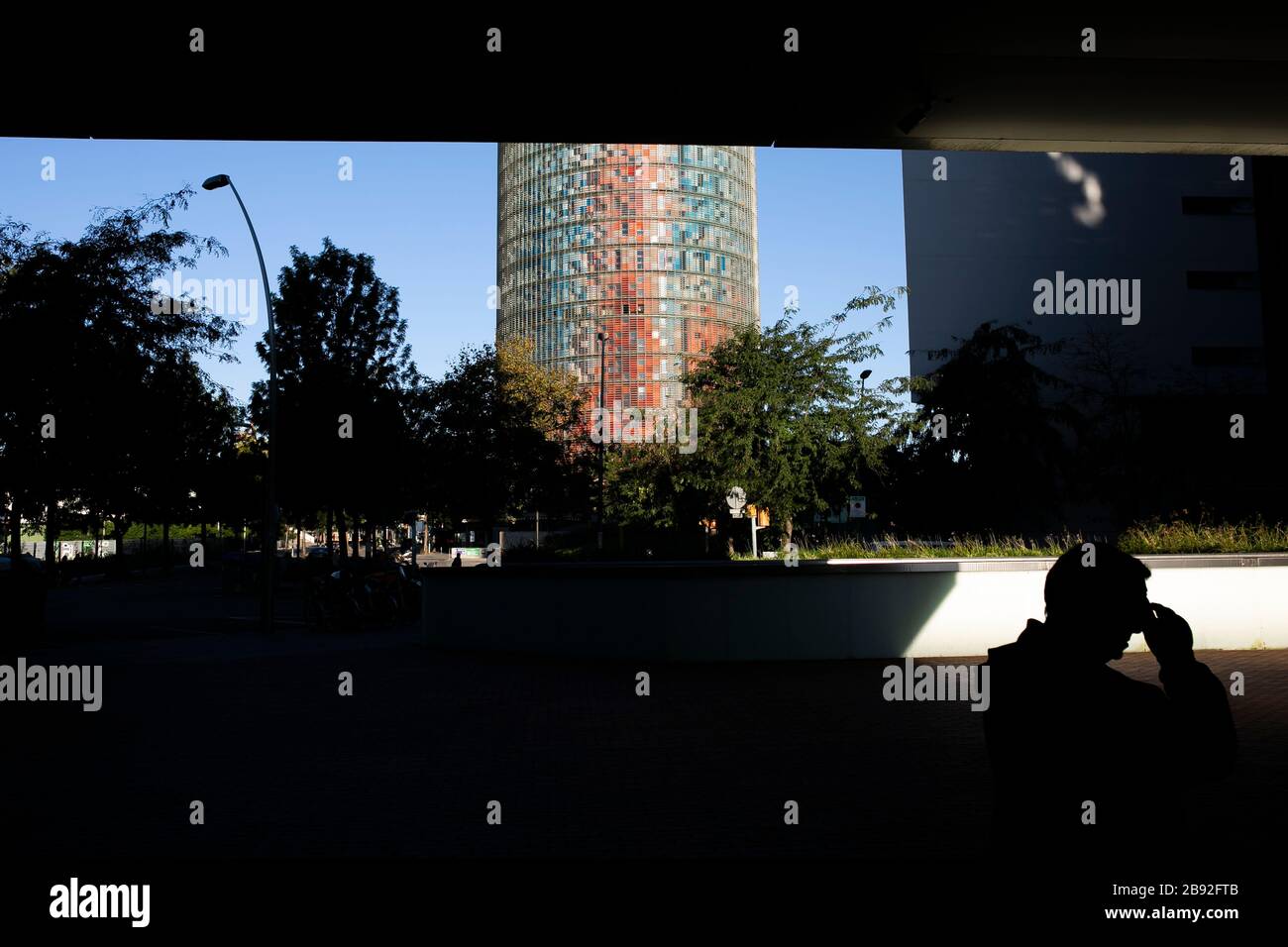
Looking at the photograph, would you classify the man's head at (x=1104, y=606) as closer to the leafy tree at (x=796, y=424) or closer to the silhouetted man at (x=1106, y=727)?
the silhouetted man at (x=1106, y=727)

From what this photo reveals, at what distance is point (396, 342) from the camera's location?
31.7m

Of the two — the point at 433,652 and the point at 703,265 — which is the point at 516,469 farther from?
the point at 703,265

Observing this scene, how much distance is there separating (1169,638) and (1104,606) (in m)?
0.14

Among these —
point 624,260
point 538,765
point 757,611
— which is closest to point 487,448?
→ point 757,611

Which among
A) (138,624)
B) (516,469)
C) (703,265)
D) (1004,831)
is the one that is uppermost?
(703,265)

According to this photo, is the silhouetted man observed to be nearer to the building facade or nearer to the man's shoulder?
the man's shoulder

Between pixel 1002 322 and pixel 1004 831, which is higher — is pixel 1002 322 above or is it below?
above

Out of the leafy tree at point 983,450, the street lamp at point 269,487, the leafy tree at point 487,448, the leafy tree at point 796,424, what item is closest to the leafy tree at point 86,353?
the street lamp at point 269,487

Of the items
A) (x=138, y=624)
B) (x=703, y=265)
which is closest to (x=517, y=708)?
(x=138, y=624)

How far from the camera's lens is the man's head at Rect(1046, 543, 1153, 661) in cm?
200

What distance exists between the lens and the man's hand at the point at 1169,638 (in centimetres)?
197

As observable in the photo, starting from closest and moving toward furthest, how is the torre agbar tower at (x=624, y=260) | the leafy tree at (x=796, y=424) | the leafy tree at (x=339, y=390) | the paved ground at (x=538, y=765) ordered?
the paved ground at (x=538, y=765) < the leafy tree at (x=796, y=424) < the leafy tree at (x=339, y=390) < the torre agbar tower at (x=624, y=260)

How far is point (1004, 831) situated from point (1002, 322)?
148 ft

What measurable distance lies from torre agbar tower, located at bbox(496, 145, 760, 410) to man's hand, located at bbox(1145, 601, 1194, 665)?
12070 centimetres
